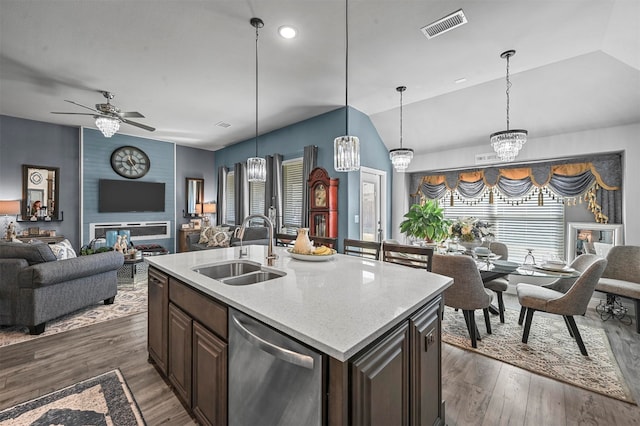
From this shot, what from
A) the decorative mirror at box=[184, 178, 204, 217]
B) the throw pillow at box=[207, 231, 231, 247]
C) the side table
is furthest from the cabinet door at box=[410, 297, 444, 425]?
the decorative mirror at box=[184, 178, 204, 217]

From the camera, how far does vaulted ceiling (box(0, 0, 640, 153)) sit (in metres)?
2.35

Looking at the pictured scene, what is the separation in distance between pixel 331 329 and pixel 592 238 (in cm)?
476

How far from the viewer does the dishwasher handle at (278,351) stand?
0.95 m

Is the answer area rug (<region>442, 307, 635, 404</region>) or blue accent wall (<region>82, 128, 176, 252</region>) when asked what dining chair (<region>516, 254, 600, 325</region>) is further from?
blue accent wall (<region>82, 128, 176, 252</region>)

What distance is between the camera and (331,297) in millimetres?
1332

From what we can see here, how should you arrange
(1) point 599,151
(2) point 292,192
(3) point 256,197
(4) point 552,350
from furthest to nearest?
1. (3) point 256,197
2. (2) point 292,192
3. (1) point 599,151
4. (4) point 552,350

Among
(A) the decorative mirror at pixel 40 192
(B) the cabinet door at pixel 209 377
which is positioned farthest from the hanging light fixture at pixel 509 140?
(A) the decorative mirror at pixel 40 192

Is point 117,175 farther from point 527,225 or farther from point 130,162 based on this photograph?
point 527,225

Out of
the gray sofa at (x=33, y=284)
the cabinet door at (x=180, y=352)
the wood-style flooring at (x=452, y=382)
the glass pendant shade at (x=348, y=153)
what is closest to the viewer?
the cabinet door at (x=180, y=352)

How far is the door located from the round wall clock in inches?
211

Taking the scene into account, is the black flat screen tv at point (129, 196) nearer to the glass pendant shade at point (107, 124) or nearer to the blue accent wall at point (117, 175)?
the blue accent wall at point (117, 175)

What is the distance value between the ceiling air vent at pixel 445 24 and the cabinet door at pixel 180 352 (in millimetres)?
3065

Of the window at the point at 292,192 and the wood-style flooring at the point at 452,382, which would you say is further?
the window at the point at 292,192

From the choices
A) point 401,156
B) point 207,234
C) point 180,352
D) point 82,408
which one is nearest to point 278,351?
point 180,352
